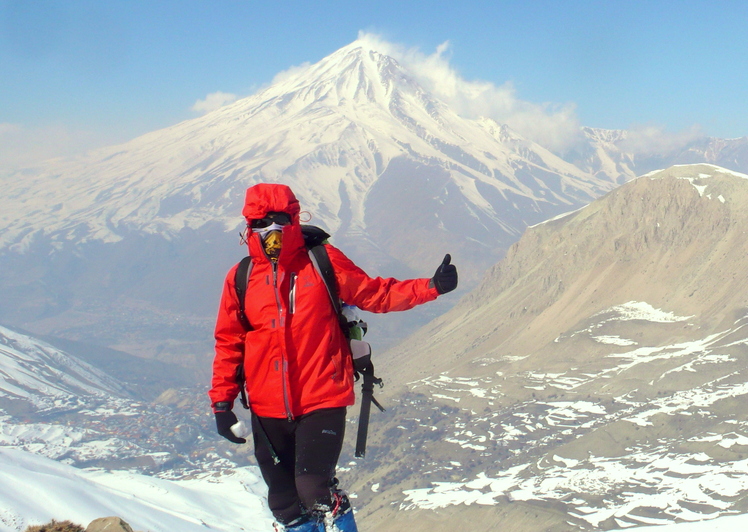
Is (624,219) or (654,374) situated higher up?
(624,219)

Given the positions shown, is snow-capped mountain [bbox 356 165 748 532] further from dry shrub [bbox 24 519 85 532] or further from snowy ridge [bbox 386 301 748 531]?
dry shrub [bbox 24 519 85 532]

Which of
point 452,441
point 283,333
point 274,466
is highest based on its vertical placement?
point 283,333

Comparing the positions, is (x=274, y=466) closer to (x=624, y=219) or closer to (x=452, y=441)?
(x=452, y=441)

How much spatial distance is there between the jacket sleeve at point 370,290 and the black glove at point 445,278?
0.06 m

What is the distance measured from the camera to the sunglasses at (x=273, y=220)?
18.9ft

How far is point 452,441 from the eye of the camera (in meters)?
98.8

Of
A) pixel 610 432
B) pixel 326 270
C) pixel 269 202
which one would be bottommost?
pixel 610 432

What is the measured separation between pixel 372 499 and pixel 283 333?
8100 centimetres

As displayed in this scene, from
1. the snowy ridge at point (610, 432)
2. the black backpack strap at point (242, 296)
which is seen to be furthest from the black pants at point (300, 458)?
the snowy ridge at point (610, 432)

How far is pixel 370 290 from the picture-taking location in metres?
5.82

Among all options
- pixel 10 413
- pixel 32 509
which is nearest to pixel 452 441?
pixel 32 509

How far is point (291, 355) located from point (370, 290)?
86 centimetres

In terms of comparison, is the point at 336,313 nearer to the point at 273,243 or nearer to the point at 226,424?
the point at 273,243

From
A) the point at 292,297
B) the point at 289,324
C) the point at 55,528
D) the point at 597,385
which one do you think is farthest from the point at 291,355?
the point at 597,385
